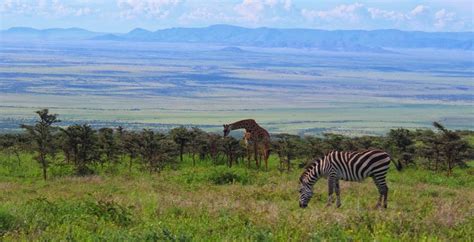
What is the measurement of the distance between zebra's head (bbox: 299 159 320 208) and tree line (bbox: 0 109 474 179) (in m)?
10.1

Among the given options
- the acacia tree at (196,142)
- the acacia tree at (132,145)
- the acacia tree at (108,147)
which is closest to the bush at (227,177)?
the acacia tree at (108,147)

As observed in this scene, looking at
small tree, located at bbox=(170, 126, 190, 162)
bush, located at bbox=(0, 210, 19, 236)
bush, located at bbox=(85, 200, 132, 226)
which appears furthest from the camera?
small tree, located at bbox=(170, 126, 190, 162)

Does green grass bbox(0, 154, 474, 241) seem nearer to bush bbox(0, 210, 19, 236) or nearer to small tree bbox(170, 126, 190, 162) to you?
bush bbox(0, 210, 19, 236)

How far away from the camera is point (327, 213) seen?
32.1ft

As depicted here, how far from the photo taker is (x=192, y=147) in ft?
88.4

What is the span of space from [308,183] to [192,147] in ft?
45.0

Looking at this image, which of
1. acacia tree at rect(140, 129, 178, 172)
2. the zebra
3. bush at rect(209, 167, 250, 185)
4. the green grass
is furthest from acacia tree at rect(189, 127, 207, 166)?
the zebra

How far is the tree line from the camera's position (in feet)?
75.4

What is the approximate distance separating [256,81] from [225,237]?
16048 centimetres

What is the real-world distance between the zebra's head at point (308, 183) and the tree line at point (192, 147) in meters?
10.1

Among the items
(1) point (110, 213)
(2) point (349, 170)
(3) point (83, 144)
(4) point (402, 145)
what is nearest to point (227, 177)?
(2) point (349, 170)

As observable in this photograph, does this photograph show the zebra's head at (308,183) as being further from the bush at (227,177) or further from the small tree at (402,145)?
the small tree at (402,145)

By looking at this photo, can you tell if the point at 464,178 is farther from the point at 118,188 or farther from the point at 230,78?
the point at 230,78

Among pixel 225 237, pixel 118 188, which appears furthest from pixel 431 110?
pixel 225 237
